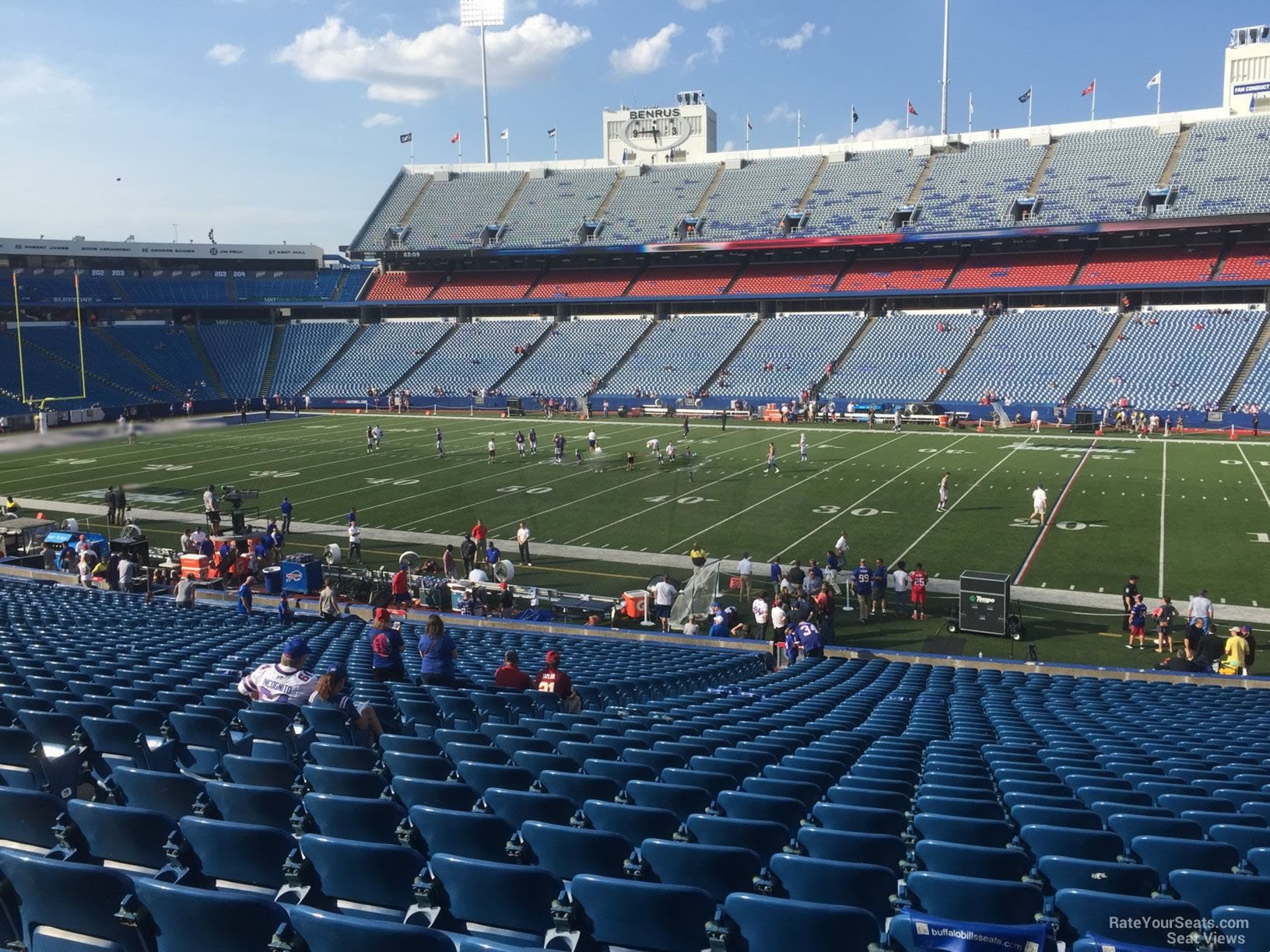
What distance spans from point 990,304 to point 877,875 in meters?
A: 63.0

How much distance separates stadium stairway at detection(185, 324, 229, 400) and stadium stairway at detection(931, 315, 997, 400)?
45.2 meters

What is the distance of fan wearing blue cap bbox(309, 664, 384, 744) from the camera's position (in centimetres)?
677

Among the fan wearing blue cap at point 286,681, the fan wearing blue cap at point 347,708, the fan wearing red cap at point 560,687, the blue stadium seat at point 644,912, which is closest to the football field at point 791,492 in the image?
the fan wearing red cap at point 560,687

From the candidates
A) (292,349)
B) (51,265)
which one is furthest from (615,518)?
(51,265)

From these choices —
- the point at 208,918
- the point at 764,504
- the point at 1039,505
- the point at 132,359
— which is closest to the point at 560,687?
the point at 208,918

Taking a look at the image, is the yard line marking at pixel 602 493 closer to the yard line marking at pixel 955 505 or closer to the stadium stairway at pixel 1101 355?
the yard line marking at pixel 955 505

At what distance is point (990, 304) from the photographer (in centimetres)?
6203

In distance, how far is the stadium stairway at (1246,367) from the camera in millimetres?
48891

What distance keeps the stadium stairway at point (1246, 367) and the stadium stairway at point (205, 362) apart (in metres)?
58.4

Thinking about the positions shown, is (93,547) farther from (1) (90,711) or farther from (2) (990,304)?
(2) (990,304)

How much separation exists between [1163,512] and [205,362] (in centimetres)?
6183

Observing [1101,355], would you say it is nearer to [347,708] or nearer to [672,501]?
[672,501]

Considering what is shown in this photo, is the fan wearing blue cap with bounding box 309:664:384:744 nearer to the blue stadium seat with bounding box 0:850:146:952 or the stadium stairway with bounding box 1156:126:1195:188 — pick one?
the blue stadium seat with bounding box 0:850:146:952

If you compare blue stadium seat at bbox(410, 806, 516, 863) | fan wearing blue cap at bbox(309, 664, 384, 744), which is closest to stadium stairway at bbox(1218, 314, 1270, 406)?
fan wearing blue cap at bbox(309, 664, 384, 744)
